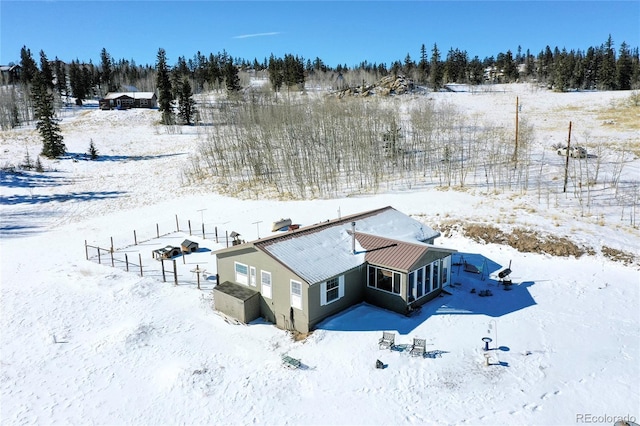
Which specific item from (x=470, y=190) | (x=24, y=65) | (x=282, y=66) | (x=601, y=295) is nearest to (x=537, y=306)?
(x=601, y=295)

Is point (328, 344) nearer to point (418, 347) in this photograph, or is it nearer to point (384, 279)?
point (418, 347)

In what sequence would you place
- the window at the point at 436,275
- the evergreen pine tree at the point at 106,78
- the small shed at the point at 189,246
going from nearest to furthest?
the window at the point at 436,275 → the small shed at the point at 189,246 → the evergreen pine tree at the point at 106,78

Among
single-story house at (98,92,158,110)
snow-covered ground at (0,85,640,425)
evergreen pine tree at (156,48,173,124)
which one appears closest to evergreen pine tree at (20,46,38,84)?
single-story house at (98,92,158,110)

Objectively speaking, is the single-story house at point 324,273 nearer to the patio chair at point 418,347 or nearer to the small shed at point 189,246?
the patio chair at point 418,347

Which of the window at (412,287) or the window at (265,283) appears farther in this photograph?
the window at (412,287)

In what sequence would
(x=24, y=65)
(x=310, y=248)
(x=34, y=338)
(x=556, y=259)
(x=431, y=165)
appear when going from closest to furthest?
1. (x=34, y=338)
2. (x=310, y=248)
3. (x=556, y=259)
4. (x=431, y=165)
5. (x=24, y=65)

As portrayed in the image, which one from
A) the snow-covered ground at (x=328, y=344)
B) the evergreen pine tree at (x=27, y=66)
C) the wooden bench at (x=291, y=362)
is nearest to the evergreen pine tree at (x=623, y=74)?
the snow-covered ground at (x=328, y=344)

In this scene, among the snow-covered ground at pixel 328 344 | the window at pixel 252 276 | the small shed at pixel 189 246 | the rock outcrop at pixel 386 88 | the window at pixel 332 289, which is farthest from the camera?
the rock outcrop at pixel 386 88

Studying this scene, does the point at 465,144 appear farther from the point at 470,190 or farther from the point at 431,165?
the point at 470,190
